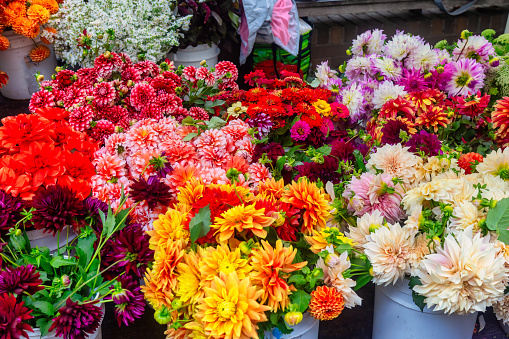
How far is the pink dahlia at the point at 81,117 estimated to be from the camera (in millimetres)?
1413

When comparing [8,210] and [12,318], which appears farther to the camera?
[8,210]

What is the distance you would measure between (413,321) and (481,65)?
3.20 ft

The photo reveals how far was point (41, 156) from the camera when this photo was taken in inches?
46.1

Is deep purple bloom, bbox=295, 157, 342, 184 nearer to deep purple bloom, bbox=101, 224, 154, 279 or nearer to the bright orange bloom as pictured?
deep purple bloom, bbox=101, 224, 154, 279

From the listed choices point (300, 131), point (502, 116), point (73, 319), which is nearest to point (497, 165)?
point (502, 116)

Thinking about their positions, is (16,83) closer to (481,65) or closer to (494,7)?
(481,65)

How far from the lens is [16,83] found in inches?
98.0

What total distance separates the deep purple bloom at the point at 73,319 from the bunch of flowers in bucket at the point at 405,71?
107cm

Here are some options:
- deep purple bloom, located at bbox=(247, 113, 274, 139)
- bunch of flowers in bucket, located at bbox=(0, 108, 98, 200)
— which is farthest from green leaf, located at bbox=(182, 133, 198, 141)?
bunch of flowers in bucket, located at bbox=(0, 108, 98, 200)

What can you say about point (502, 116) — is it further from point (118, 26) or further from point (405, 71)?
point (118, 26)

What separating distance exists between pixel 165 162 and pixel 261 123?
1.07 ft

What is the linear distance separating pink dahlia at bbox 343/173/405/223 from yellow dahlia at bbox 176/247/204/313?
0.42 m

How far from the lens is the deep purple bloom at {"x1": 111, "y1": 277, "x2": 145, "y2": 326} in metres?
0.89

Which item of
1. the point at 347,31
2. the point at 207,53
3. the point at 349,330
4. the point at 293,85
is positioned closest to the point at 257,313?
the point at 349,330
